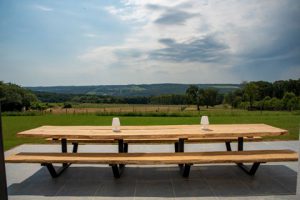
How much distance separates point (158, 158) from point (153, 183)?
0.49m

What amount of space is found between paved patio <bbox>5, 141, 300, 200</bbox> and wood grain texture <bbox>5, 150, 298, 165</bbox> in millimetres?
380

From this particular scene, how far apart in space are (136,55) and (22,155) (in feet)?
41.1

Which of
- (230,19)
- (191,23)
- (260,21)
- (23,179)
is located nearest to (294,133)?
(260,21)

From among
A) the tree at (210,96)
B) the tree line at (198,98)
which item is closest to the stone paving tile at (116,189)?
the tree line at (198,98)

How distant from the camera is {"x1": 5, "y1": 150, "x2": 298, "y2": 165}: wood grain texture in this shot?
3197 mm

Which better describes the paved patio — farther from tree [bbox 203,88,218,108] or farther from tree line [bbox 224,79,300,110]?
tree line [bbox 224,79,300,110]

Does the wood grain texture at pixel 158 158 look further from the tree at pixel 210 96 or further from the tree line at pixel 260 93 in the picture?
the tree line at pixel 260 93

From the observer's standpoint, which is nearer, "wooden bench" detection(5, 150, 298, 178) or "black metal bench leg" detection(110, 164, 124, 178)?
"wooden bench" detection(5, 150, 298, 178)

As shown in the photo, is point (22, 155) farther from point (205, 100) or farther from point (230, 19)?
point (205, 100)

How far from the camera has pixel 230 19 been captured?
9.18 metres

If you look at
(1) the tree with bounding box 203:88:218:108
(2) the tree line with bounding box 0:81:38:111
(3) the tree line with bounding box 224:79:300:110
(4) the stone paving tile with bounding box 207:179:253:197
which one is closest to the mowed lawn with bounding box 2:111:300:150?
(4) the stone paving tile with bounding box 207:179:253:197

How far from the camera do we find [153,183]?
140 inches

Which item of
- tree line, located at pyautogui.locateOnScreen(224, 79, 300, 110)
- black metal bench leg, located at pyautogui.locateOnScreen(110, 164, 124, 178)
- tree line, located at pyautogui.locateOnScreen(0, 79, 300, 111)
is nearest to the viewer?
black metal bench leg, located at pyautogui.locateOnScreen(110, 164, 124, 178)

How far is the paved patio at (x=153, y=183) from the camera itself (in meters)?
3.16
